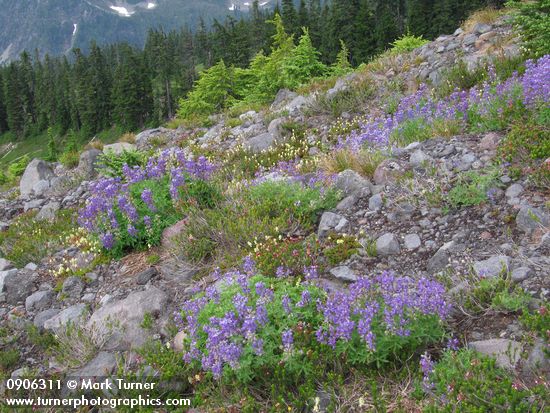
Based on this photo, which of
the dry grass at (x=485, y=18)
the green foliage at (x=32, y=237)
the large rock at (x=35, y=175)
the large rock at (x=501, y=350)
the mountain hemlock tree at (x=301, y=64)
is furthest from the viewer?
the mountain hemlock tree at (x=301, y=64)

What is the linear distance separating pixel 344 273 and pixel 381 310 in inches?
43.5

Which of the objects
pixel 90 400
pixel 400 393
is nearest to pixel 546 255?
pixel 400 393

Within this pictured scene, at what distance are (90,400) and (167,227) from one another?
2772mm

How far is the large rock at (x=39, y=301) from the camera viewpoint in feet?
18.8

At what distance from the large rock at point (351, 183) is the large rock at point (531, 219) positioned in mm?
2002

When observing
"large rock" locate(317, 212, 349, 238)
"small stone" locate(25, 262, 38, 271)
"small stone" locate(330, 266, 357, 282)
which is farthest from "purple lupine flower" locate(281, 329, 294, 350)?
"small stone" locate(25, 262, 38, 271)

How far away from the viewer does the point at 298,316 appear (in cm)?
387

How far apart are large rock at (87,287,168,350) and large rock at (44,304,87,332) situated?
216mm

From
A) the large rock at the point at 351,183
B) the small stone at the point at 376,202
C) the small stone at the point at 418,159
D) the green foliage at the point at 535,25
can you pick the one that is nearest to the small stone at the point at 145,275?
the large rock at the point at 351,183

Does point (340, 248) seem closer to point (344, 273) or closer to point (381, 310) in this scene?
point (344, 273)

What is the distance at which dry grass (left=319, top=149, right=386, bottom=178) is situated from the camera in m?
6.67

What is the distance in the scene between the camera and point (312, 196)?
6055mm

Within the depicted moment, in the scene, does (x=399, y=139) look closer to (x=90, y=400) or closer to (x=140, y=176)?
(x=140, y=176)

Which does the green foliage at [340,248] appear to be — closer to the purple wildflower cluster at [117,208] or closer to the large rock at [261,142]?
the purple wildflower cluster at [117,208]
